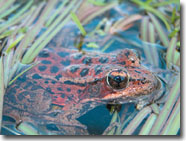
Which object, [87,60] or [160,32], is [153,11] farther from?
[87,60]

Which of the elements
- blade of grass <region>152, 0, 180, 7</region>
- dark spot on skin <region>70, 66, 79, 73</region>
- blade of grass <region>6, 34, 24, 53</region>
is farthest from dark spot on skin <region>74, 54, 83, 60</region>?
blade of grass <region>152, 0, 180, 7</region>

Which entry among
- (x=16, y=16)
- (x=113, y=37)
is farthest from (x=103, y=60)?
(x=16, y=16)

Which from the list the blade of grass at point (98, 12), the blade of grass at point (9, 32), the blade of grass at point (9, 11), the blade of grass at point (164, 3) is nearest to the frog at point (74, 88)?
the blade of grass at point (9, 32)

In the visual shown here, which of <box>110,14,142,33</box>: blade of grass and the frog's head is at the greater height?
<box>110,14,142,33</box>: blade of grass

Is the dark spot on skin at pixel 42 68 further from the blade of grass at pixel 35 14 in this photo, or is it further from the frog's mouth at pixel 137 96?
the blade of grass at pixel 35 14

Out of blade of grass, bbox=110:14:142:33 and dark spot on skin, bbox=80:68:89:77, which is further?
blade of grass, bbox=110:14:142:33

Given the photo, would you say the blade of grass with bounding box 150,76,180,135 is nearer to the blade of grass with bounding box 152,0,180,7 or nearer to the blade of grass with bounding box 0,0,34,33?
the blade of grass with bounding box 152,0,180,7

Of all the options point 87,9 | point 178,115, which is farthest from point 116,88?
point 87,9

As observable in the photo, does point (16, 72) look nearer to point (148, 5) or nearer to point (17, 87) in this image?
point (17, 87)
